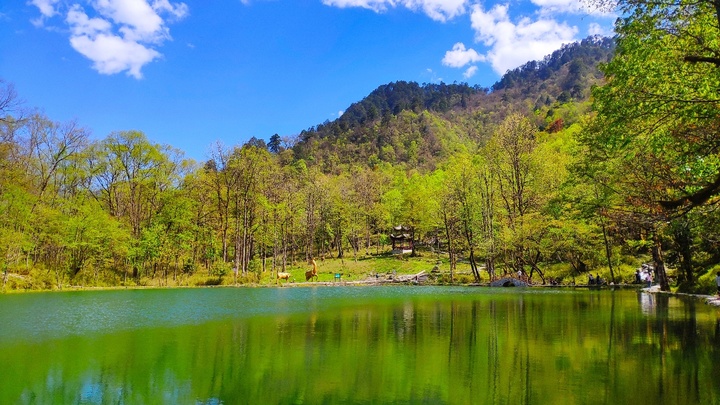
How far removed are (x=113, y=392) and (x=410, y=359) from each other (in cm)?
551

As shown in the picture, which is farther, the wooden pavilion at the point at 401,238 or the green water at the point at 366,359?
the wooden pavilion at the point at 401,238

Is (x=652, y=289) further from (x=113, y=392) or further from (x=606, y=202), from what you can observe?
(x=113, y=392)

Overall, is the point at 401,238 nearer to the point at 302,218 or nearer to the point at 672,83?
the point at 302,218

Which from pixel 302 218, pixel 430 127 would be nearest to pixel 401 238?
pixel 302 218

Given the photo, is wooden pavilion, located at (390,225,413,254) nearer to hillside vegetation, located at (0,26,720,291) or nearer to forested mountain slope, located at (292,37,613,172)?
hillside vegetation, located at (0,26,720,291)

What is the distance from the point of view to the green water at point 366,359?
24.3 feet

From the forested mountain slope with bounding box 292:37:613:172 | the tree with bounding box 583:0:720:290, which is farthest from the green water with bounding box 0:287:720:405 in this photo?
the forested mountain slope with bounding box 292:37:613:172

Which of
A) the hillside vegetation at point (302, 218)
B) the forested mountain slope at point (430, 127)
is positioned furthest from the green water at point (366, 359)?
the forested mountain slope at point (430, 127)

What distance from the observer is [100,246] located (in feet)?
129

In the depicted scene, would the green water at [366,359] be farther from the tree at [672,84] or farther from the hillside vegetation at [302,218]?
the hillside vegetation at [302,218]

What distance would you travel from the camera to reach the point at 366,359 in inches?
394

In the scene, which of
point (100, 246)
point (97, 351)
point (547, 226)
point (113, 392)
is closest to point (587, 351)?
point (113, 392)

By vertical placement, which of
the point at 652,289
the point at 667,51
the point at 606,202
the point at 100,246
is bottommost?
the point at 652,289

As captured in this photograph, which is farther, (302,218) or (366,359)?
(302,218)
